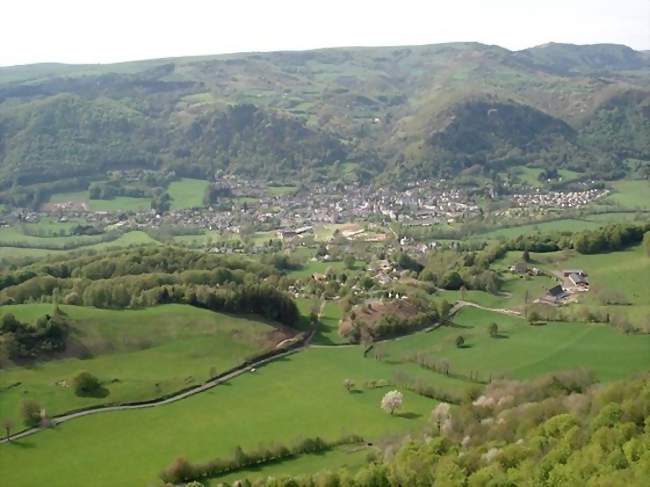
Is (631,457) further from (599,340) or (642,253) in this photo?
(642,253)

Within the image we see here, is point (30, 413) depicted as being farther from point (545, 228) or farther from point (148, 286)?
point (545, 228)

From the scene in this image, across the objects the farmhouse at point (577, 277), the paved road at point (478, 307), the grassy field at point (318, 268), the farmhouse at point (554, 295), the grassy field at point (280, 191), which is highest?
the farmhouse at point (577, 277)

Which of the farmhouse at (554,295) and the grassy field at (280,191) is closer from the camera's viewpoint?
the farmhouse at (554,295)

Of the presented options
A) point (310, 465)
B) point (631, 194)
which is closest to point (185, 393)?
point (310, 465)

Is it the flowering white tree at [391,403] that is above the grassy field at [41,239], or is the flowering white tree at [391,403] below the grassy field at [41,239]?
above

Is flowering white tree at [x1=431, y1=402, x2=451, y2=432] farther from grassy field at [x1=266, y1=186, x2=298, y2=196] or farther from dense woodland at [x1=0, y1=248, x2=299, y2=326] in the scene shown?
grassy field at [x1=266, y1=186, x2=298, y2=196]

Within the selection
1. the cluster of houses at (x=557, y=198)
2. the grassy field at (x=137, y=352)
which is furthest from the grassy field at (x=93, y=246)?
the cluster of houses at (x=557, y=198)

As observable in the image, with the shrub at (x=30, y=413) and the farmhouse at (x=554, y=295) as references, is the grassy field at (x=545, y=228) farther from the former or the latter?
the shrub at (x=30, y=413)
